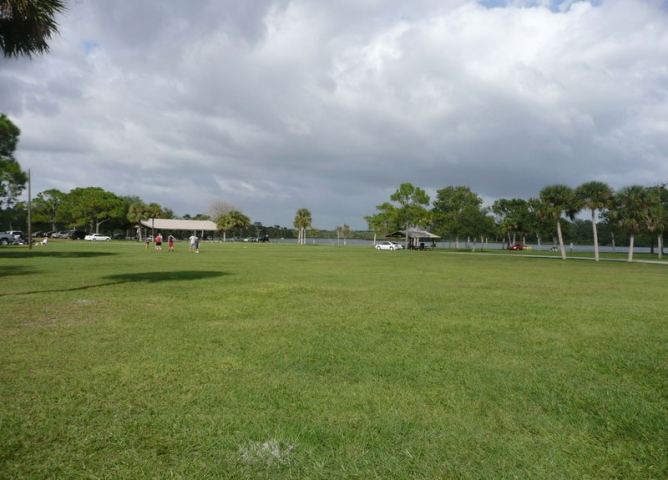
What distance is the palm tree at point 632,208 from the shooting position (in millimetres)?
41625

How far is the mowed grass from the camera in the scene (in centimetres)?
354

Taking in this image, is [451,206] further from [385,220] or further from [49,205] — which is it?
[49,205]

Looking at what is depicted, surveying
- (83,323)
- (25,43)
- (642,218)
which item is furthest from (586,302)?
(642,218)

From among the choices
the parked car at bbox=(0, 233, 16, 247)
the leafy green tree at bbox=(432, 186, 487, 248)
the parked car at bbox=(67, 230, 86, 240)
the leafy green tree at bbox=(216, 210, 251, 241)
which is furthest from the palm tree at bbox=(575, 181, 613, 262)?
the parked car at bbox=(67, 230, 86, 240)

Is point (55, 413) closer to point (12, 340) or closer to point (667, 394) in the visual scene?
point (12, 340)

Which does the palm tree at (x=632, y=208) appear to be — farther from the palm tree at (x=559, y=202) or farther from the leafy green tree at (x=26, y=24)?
the leafy green tree at (x=26, y=24)

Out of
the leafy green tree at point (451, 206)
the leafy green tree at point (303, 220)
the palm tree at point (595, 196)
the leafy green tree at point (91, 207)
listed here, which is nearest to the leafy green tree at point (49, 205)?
the leafy green tree at point (91, 207)

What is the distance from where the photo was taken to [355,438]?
3.92m

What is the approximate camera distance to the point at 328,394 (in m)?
4.99

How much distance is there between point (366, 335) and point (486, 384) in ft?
9.65

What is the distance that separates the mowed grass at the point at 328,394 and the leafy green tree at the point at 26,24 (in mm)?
7718

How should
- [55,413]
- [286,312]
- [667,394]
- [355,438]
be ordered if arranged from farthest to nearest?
[286,312] → [667,394] → [55,413] → [355,438]

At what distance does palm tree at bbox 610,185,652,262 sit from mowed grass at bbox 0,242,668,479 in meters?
37.8

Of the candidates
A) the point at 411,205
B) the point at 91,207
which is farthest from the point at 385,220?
the point at 91,207
